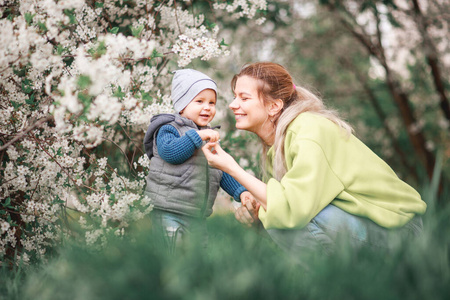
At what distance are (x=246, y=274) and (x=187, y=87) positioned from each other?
4.56 feet

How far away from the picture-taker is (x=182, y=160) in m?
2.35

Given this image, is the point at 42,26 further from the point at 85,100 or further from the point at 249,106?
the point at 249,106

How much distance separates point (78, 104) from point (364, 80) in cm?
748

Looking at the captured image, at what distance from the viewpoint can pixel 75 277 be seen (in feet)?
5.07

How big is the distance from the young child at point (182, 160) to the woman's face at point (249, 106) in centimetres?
17

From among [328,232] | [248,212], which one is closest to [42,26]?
[248,212]

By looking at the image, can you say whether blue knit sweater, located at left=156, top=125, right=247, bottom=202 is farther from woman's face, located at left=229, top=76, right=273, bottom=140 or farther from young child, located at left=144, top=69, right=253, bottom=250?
woman's face, located at left=229, top=76, right=273, bottom=140

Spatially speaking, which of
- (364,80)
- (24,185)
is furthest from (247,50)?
(24,185)

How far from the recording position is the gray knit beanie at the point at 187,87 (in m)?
2.50

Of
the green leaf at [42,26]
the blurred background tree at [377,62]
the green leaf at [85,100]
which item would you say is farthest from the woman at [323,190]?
the blurred background tree at [377,62]

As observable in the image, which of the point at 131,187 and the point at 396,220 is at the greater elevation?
the point at 396,220

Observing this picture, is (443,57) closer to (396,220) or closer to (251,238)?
(396,220)

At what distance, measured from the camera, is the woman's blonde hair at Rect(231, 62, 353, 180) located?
236cm

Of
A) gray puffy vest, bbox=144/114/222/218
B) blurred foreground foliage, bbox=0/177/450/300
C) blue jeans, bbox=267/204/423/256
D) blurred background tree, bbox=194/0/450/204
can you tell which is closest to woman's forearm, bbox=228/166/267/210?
blue jeans, bbox=267/204/423/256
